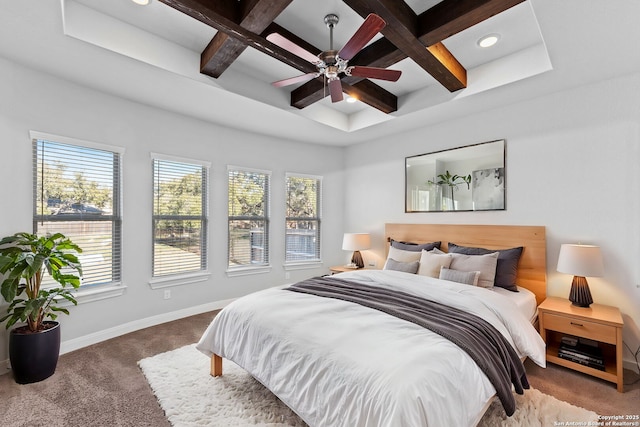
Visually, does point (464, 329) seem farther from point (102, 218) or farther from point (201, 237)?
point (102, 218)

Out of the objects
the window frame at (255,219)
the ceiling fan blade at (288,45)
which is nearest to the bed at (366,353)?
the ceiling fan blade at (288,45)

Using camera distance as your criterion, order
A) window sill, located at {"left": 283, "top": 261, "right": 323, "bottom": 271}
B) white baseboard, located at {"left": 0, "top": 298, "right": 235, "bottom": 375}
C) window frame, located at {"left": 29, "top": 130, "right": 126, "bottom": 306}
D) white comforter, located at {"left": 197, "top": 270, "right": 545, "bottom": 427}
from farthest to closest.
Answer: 1. window sill, located at {"left": 283, "top": 261, "right": 323, "bottom": 271}
2. white baseboard, located at {"left": 0, "top": 298, "right": 235, "bottom": 375}
3. window frame, located at {"left": 29, "top": 130, "right": 126, "bottom": 306}
4. white comforter, located at {"left": 197, "top": 270, "right": 545, "bottom": 427}

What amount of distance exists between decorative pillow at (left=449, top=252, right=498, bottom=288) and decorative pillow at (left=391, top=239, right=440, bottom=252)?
591 mm

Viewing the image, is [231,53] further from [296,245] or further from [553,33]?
[296,245]


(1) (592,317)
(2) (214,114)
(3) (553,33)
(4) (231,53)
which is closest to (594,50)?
(3) (553,33)

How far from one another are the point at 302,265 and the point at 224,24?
373cm

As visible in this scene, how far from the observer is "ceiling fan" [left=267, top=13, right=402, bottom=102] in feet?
6.06

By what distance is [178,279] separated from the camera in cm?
387

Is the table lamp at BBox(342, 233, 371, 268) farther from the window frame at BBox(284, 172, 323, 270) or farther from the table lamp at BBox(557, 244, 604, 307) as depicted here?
the table lamp at BBox(557, 244, 604, 307)

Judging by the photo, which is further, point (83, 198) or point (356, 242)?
point (356, 242)

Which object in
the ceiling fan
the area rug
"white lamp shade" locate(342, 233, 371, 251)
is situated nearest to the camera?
the ceiling fan

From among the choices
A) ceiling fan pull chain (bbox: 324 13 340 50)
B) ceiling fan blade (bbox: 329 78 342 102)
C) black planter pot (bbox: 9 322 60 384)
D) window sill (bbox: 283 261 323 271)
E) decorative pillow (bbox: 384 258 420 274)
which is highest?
ceiling fan pull chain (bbox: 324 13 340 50)

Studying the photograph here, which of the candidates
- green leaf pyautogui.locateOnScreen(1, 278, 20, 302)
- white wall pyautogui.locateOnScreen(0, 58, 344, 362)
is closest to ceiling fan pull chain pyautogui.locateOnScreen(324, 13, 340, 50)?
white wall pyautogui.locateOnScreen(0, 58, 344, 362)

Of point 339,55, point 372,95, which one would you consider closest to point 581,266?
point 372,95
